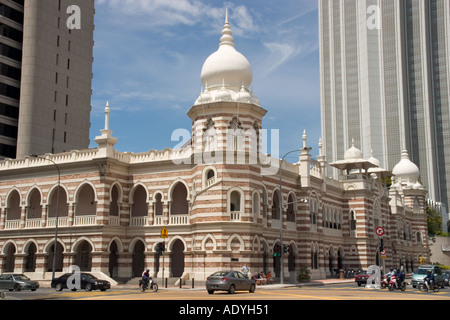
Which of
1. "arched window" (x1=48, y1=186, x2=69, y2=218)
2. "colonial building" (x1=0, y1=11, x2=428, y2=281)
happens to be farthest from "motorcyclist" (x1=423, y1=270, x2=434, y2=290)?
"arched window" (x1=48, y1=186, x2=69, y2=218)

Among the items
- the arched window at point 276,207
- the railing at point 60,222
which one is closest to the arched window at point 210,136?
the arched window at point 276,207

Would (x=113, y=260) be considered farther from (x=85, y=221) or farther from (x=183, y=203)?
(x=183, y=203)

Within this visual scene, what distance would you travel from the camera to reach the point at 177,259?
4719 cm

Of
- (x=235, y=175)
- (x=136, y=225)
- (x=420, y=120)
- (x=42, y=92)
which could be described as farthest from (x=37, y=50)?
(x=420, y=120)

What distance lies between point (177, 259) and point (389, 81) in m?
108

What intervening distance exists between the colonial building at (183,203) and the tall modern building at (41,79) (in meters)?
25.5

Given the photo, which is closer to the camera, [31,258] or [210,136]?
[210,136]

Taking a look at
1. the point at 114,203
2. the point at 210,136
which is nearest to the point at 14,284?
the point at 114,203

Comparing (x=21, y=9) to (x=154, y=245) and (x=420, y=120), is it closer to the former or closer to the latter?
(x=154, y=245)

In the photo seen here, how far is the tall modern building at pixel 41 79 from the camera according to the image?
249 ft

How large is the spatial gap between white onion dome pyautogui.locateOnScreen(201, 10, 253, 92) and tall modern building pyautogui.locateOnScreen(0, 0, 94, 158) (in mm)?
37393

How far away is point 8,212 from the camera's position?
52.9 m

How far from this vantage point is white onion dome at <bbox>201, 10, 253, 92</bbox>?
153ft

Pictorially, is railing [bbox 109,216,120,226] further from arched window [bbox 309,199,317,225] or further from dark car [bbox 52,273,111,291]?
arched window [bbox 309,199,317,225]
